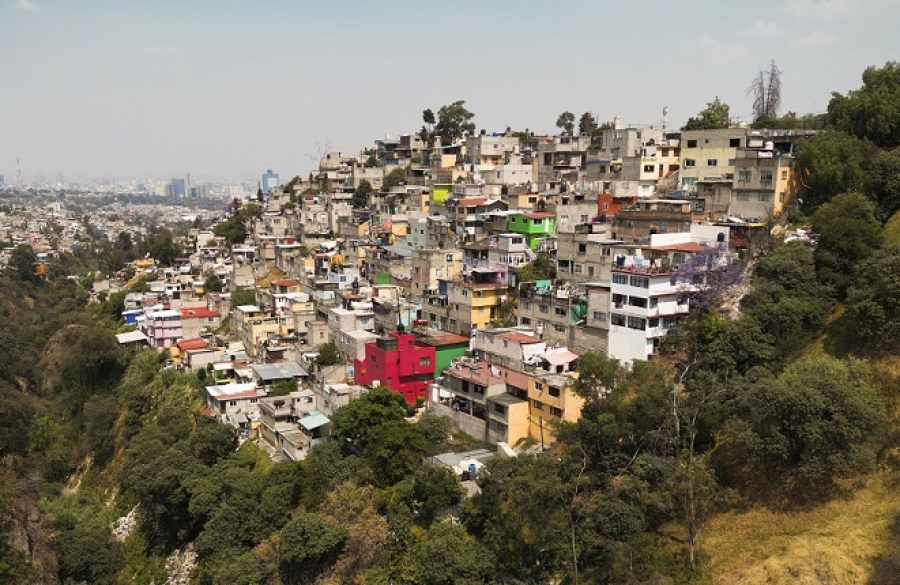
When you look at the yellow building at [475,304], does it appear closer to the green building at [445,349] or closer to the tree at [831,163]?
the green building at [445,349]

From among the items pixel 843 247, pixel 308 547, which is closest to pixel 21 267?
pixel 308 547

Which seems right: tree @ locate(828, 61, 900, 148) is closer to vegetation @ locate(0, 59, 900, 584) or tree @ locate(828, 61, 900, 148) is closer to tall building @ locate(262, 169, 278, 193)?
vegetation @ locate(0, 59, 900, 584)

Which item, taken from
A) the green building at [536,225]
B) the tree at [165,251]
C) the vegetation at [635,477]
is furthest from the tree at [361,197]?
the vegetation at [635,477]

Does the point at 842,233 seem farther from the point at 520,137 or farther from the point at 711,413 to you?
the point at 520,137

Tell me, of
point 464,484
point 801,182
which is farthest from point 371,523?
point 801,182

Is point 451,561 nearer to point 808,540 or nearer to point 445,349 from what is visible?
point 808,540

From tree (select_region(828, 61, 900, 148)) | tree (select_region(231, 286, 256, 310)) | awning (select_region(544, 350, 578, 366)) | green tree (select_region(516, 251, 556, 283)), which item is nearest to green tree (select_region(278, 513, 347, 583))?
awning (select_region(544, 350, 578, 366))
